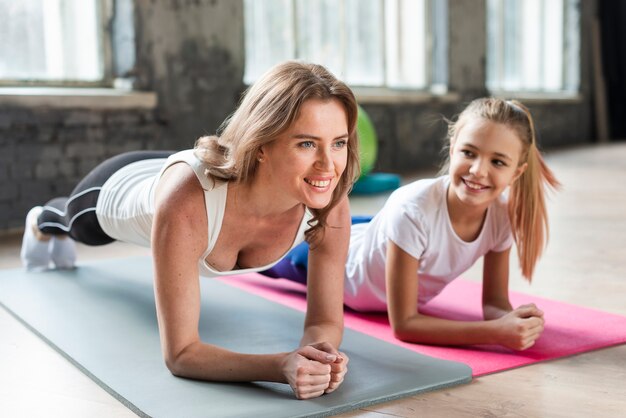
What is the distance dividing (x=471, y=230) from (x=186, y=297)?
87 cm

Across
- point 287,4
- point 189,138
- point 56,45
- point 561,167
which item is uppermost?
point 287,4

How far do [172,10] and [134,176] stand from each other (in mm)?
2610

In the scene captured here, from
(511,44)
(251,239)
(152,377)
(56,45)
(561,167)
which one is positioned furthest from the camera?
(511,44)

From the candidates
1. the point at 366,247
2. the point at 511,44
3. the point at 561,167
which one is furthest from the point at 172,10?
the point at 511,44

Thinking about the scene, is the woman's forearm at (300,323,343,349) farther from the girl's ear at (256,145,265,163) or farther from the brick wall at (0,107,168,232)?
the brick wall at (0,107,168,232)

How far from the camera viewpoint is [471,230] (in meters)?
2.10

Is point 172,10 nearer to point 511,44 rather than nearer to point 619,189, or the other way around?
point 619,189

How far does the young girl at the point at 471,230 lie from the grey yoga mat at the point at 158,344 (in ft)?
0.53

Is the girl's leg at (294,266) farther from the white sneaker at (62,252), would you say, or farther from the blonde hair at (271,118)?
the white sneaker at (62,252)

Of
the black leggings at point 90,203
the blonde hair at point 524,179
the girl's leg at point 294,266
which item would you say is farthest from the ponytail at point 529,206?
the black leggings at point 90,203

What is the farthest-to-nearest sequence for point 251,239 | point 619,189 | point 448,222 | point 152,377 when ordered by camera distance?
point 619,189, point 448,222, point 251,239, point 152,377

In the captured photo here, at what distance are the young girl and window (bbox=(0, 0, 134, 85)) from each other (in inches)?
109

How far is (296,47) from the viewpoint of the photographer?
5875 mm

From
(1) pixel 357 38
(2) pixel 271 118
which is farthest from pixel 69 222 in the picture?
(1) pixel 357 38
